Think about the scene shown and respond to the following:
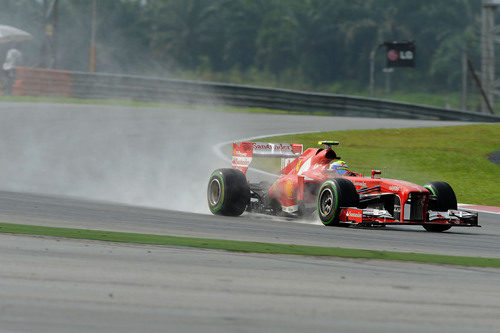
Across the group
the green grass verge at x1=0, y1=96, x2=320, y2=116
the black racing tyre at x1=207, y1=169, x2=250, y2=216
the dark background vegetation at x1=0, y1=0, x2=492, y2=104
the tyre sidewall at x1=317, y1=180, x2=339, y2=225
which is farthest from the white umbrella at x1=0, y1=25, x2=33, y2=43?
the tyre sidewall at x1=317, y1=180, x2=339, y2=225

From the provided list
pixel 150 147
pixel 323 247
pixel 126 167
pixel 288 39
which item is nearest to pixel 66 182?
pixel 126 167

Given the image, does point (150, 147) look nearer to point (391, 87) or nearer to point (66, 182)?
point (66, 182)

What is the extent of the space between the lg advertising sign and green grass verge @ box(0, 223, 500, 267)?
1420 inches

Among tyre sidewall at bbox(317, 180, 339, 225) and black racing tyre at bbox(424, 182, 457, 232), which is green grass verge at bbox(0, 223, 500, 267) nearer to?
tyre sidewall at bbox(317, 180, 339, 225)

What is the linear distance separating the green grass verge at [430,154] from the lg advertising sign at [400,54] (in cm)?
1931

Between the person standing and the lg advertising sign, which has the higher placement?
the lg advertising sign

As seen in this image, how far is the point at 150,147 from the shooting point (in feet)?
59.3

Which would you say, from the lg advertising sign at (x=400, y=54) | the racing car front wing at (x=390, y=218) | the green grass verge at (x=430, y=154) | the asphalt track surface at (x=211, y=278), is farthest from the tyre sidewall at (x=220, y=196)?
the lg advertising sign at (x=400, y=54)

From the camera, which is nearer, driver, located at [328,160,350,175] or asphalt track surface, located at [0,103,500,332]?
asphalt track surface, located at [0,103,500,332]

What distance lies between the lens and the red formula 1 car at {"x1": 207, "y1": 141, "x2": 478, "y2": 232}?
31.9 ft

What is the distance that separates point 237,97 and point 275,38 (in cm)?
3591

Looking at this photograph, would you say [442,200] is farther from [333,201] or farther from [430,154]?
[430,154]

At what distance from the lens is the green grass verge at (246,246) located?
24.3ft

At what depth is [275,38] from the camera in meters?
64.9
